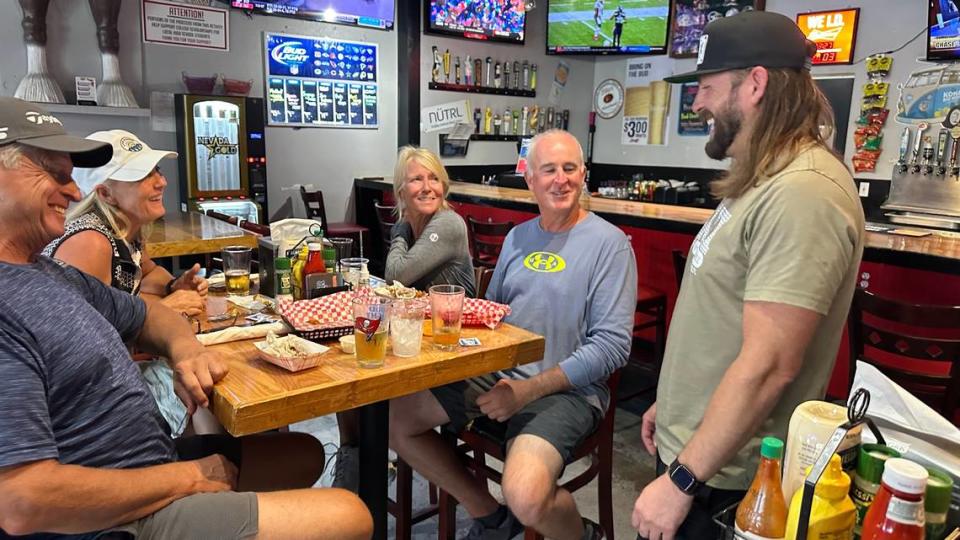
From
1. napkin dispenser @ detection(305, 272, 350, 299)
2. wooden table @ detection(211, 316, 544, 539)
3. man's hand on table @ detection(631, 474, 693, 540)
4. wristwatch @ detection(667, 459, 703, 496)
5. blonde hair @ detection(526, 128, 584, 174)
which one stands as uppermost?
blonde hair @ detection(526, 128, 584, 174)

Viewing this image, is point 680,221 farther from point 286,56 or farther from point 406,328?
point 286,56

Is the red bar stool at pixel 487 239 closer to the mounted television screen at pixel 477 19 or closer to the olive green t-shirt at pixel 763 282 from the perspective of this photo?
the olive green t-shirt at pixel 763 282

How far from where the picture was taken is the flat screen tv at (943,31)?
4824 mm

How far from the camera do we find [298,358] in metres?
1.55

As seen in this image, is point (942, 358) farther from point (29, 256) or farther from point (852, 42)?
point (852, 42)

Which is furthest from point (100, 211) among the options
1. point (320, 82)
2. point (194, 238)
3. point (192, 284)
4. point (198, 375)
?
point (320, 82)

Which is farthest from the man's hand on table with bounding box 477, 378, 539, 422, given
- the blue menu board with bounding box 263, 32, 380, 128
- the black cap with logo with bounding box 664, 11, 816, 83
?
the blue menu board with bounding box 263, 32, 380, 128

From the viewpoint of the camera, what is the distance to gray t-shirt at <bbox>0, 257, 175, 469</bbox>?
1164mm

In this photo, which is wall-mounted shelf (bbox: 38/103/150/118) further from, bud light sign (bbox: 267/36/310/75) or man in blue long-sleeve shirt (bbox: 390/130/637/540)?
man in blue long-sleeve shirt (bbox: 390/130/637/540)

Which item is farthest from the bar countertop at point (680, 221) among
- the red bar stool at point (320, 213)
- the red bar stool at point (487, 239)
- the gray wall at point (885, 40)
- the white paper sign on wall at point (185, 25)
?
the white paper sign on wall at point (185, 25)

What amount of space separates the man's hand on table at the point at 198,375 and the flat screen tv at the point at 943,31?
551cm

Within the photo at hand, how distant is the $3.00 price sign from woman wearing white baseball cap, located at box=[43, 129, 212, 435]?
6.24 meters

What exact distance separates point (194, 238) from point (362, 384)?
7.87ft

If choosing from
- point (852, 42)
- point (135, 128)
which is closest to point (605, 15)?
point (852, 42)
